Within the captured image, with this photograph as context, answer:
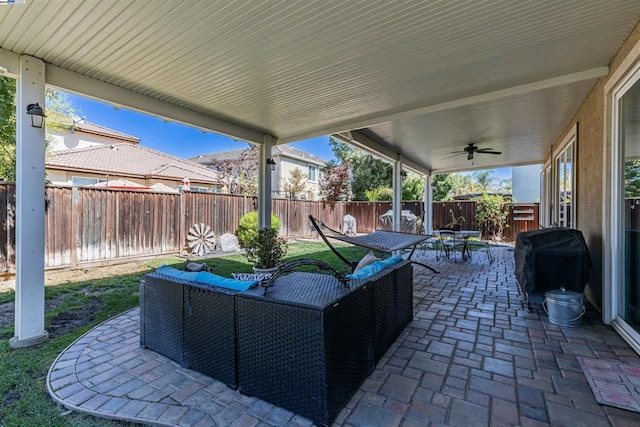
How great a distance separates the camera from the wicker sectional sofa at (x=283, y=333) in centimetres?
167

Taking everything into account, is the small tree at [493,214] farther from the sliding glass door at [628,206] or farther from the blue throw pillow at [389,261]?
the blue throw pillow at [389,261]

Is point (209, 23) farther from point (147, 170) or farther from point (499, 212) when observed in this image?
point (147, 170)

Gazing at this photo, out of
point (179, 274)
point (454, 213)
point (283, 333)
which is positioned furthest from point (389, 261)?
point (454, 213)

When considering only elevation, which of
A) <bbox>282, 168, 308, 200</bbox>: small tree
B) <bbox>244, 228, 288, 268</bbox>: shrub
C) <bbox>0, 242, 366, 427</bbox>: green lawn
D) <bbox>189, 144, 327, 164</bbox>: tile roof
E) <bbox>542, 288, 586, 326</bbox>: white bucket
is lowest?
<bbox>0, 242, 366, 427</bbox>: green lawn

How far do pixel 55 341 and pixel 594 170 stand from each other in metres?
5.97

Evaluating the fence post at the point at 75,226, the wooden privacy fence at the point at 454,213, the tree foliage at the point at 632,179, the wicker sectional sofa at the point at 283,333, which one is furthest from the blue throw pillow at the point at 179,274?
the wooden privacy fence at the point at 454,213

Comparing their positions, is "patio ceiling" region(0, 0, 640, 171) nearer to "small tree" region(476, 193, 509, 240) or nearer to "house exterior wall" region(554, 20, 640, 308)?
"house exterior wall" region(554, 20, 640, 308)

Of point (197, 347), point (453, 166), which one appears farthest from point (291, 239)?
point (197, 347)

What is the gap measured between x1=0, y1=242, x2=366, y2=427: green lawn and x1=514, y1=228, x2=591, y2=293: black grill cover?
310cm

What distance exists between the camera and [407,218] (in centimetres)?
977

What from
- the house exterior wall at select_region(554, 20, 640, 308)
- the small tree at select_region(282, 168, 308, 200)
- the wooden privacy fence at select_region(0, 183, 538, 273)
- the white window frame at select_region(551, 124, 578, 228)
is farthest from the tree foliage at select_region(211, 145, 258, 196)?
the house exterior wall at select_region(554, 20, 640, 308)

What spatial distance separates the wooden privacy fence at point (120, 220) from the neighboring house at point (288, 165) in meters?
6.19

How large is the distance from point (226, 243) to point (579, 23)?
25.8 feet

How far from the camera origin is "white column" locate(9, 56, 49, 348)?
8.78ft
